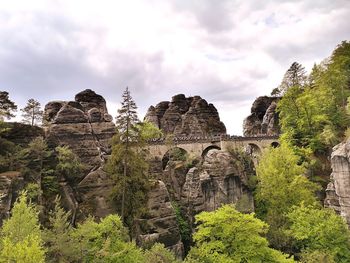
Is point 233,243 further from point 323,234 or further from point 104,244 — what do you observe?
point 104,244

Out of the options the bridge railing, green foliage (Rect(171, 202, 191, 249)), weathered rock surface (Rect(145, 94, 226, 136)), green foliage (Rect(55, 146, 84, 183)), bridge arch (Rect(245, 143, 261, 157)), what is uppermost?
weathered rock surface (Rect(145, 94, 226, 136))

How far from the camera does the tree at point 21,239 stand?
15.1m

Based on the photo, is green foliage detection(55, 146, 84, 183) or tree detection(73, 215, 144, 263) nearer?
tree detection(73, 215, 144, 263)

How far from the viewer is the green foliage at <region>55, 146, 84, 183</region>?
29.9 meters

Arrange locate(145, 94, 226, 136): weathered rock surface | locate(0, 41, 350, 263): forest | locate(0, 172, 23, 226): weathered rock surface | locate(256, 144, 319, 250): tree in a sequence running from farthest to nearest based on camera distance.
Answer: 1. locate(145, 94, 226, 136): weathered rock surface
2. locate(256, 144, 319, 250): tree
3. locate(0, 172, 23, 226): weathered rock surface
4. locate(0, 41, 350, 263): forest

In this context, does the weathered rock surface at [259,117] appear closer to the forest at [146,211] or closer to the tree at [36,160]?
the forest at [146,211]

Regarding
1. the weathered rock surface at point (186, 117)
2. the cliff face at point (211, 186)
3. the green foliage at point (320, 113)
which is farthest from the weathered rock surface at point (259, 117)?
the cliff face at point (211, 186)

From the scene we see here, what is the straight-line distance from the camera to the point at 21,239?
59.1 ft

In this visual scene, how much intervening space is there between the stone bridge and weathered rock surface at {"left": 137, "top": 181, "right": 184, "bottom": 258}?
48.3 feet

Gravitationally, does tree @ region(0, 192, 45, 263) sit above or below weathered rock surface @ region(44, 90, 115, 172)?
below

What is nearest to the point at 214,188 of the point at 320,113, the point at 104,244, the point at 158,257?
the point at 158,257

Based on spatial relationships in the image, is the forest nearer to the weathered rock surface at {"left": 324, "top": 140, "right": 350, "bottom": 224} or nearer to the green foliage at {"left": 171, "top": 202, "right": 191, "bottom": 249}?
the green foliage at {"left": 171, "top": 202, "right": 191, "bottom": 249}

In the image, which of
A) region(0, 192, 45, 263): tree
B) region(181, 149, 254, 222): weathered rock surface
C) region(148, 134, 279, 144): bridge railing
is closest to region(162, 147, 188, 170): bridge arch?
region(148, 134, 279, 144): bridge railing

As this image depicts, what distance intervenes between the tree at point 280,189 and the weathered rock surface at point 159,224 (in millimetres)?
11282
